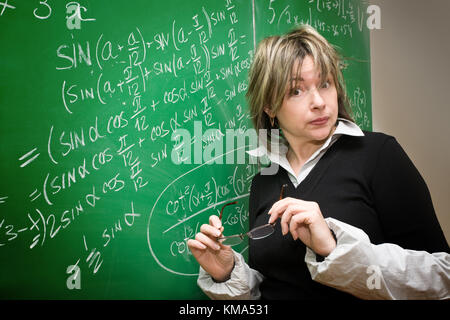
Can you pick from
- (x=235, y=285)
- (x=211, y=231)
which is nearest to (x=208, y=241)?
(x=211, y=231)

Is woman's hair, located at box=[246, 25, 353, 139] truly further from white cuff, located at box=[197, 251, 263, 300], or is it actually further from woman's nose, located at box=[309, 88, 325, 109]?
white cuff, located at box=[197, 251, 263, 300]

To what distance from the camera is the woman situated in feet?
3.03

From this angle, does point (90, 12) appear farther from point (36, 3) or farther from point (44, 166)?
point (44, 166)

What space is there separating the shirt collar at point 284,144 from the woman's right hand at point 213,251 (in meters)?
0.35

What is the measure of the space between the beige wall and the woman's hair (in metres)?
1.32

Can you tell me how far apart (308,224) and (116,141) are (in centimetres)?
67

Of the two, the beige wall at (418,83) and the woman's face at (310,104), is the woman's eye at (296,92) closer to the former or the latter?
the woman's face at (310,104)

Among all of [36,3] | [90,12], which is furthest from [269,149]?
[36,3]

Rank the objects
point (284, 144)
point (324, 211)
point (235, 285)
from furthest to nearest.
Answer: point (284, 144) < point (235, 285) < point (324, 211)

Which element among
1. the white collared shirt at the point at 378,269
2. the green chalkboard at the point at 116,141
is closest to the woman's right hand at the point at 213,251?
the green chalkboard at the point at 116,141

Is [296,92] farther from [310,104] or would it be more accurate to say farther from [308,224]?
[308,224]

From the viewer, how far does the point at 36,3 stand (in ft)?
3.24

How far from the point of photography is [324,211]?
1.07 metres
